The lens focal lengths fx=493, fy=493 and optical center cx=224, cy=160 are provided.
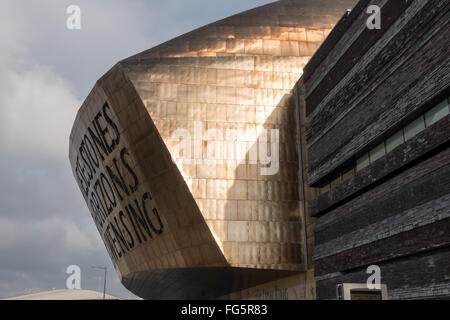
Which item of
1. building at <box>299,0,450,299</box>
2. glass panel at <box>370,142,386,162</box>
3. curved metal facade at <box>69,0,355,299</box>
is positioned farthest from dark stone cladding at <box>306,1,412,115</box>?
glass panel at <box>370,142,386,162</box>

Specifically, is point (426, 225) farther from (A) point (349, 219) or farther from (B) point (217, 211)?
(B) point (217, 211)

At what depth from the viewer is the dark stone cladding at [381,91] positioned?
598 inches

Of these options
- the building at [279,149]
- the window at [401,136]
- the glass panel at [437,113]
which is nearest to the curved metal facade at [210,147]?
the building at [279,149]

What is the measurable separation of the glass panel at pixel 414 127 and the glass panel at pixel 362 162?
279 cm

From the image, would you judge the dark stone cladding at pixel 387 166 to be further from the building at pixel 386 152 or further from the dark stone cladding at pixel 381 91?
the dark stone cladding at pixel 381 91

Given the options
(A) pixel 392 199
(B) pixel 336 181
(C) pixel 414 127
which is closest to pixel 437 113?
(C) pixel 414 127

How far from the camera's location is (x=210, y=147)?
25.5 meters

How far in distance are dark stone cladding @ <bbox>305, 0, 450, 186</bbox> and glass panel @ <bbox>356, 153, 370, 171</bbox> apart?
36 cm

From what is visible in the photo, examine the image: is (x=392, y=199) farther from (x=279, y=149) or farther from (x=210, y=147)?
(x=210, y=147)

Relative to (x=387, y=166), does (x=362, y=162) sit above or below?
above

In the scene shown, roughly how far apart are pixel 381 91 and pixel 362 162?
127 inches

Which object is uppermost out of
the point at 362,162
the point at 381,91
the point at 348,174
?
the point at 381,91

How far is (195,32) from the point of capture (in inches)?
1142

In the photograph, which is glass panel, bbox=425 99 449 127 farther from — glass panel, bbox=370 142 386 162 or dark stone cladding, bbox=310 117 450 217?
glass panel, bbox=370 142 386 162
